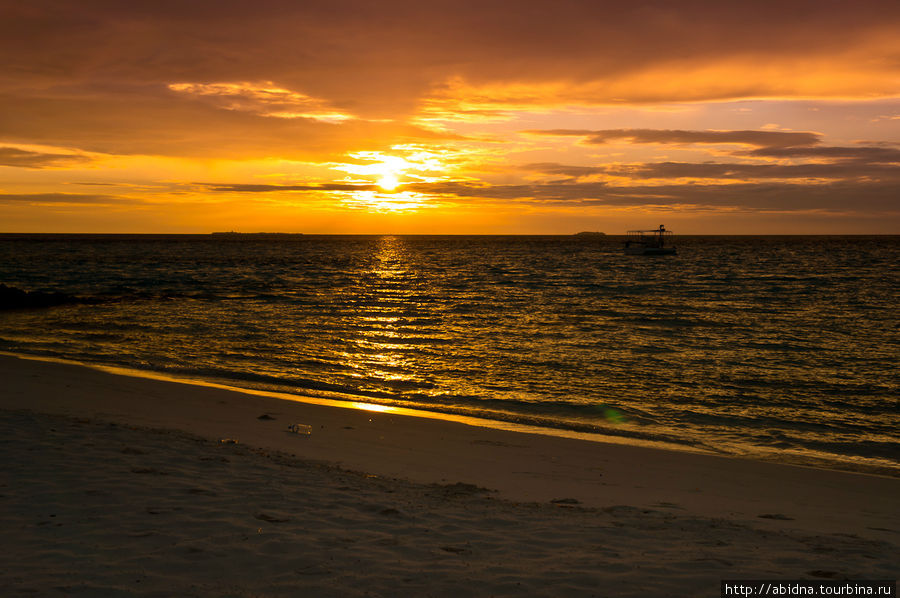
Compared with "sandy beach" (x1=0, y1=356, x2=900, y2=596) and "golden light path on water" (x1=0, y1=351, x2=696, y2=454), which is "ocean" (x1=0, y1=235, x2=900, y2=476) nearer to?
"golden light path on water" (x1=0, y1=351, x2=696, y2=454)

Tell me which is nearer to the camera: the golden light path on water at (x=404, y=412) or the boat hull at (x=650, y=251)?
the golden light path on water at (x=404, y=412)

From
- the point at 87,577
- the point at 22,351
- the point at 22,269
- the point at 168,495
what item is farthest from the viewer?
the point at 22,269

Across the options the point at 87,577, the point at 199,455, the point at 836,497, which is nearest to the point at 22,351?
the point at 199,455

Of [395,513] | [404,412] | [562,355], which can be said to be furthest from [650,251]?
[395,513]

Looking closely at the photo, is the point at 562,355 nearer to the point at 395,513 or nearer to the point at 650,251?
the point at 395,513

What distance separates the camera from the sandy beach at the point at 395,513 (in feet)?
19.0

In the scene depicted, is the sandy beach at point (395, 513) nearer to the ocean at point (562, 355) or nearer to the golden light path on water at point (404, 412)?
the golden light path on water at point (404, 412)

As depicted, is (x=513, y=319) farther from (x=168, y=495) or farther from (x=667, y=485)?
(x=168, y=495)

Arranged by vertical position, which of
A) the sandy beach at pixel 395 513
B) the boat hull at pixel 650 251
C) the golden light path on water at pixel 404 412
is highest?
the boat hull at pixel 650 251

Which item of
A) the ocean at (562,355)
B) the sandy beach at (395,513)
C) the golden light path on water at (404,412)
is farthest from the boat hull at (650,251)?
the sandy beach at (395,513)

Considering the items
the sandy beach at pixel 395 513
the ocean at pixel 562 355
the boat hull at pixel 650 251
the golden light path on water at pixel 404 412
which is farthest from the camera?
the boat hull at pixel 650 251

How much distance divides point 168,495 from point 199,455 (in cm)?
194

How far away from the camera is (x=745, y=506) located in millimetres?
8758

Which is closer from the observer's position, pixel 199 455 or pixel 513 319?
pixel 199 455
